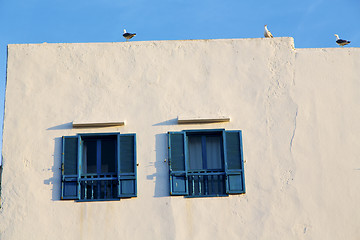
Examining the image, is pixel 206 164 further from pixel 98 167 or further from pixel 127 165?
pixel 98 167

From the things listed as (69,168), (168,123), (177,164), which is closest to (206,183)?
(177,164)

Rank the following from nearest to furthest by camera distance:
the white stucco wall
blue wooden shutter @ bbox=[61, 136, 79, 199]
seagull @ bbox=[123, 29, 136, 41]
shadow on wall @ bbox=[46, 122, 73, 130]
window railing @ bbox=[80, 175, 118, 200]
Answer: the white stucco wall, blue wooden shutter @ bbox=[61, 136, 79, 199], window railing @ bbox=[80, 175, 118, 200], shadow on wall @ bbox=[46, 122, 73, 130], seagull @ bbox=[123, 29, 136, 41]

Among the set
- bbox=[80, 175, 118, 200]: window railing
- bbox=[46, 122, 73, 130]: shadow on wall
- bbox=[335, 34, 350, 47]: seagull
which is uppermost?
bbox=[335, 34, 350, 47]: seagull

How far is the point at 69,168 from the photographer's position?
449 inches

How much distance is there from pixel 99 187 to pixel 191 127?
2.07m

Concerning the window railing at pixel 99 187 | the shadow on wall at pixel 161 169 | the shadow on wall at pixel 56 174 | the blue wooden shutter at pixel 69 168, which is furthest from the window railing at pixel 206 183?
the shadow on wall at pixel 56 174

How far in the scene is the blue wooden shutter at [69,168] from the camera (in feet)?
36.9

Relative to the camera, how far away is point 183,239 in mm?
10984

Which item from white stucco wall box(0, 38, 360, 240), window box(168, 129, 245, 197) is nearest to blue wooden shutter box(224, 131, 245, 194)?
window box(168, 129, 245, 197)

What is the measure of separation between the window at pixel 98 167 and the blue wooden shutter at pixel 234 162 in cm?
174

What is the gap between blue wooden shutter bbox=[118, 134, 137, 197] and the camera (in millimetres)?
11266

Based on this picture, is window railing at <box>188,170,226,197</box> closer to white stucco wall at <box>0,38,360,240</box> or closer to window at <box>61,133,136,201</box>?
white stucco wall at <box>0,38,360,240</box>

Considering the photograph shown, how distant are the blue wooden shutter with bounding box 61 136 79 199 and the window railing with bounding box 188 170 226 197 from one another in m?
2.13

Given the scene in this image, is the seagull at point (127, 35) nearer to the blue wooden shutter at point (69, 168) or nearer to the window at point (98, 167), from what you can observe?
the window at point (98, 167)
